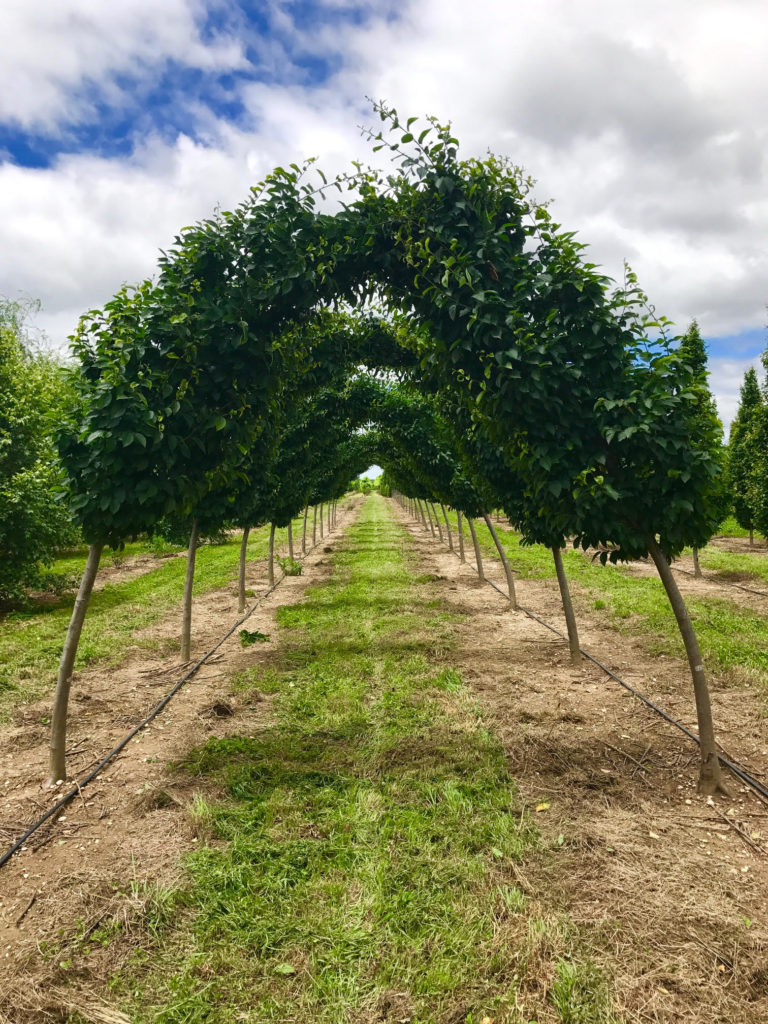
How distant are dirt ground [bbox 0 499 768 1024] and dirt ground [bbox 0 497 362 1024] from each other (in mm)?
12

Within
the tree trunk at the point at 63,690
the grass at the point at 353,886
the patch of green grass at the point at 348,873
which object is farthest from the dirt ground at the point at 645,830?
the tree trunk at the point at 63,690

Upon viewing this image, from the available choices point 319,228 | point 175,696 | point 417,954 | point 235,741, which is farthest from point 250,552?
point 417,954

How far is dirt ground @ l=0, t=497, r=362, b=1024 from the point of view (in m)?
3.05

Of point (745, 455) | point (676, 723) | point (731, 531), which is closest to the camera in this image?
point (676, 723)

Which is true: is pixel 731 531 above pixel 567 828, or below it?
above

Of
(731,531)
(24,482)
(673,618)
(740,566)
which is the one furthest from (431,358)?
(731,531)

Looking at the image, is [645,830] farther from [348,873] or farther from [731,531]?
[731,531]

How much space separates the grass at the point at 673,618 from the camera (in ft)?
26.3

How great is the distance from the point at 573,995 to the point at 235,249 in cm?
525

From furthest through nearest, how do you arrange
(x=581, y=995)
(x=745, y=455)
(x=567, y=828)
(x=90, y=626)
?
1. (x=745, y=455)
2. (x=90, y=626)
3. (x=567, y=828)
4. (x=581, y=995)

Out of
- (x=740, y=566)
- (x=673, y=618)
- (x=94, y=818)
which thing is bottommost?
(x=94, y=818)

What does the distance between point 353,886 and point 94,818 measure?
7.52 ft

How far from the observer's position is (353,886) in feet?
11.5

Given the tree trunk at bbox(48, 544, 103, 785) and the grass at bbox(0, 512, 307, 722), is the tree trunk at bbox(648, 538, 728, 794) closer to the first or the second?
the tree trunk at bbox(48, 544, 103, 785)
